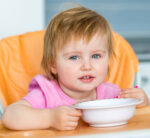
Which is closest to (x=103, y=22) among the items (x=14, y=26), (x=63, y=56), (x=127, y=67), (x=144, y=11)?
(x=63, y=56)

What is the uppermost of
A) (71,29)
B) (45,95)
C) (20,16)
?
(71,29)

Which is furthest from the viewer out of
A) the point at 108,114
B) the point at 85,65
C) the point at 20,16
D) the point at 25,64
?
the point at 20,16

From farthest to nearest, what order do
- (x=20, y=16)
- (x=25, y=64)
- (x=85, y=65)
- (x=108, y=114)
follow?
1. (x=20, y=16)
2. (x=25, y=64)
3. (x=85, y=65)
4. (x=108, y=114)

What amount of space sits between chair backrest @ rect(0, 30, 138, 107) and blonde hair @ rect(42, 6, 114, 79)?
0.20 m

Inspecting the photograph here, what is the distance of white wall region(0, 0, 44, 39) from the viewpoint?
194 centimetres

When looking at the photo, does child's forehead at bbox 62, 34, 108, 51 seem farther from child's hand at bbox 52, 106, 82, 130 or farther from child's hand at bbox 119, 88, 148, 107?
child's hand at bbox 52, 106, 82, 130

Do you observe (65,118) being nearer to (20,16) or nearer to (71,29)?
(71,29)

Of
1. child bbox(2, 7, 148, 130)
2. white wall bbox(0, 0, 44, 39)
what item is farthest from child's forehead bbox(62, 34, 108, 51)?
white wall bbox(0, 0, 44, 39)

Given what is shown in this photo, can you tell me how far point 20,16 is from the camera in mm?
1977

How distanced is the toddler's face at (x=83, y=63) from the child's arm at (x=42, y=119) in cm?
23

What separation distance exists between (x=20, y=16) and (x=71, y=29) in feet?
3.20

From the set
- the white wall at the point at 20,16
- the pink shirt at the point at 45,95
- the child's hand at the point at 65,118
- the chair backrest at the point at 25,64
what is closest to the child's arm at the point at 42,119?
the child's hand at the point at 65,118

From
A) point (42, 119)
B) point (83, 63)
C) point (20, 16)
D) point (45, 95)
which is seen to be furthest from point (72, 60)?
point (20, 16)

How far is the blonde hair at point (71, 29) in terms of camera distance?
1069 mm
